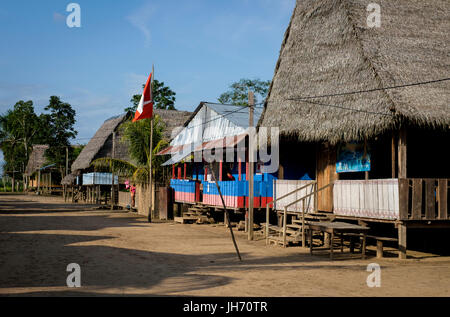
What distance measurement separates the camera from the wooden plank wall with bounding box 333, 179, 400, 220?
34.9 feet

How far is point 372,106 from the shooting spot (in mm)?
10977

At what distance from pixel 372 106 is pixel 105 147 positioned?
28497 millimetres

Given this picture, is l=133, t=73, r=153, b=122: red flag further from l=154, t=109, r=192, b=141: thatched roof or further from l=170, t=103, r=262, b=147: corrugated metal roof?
l=154, t=109, r=192, b=141: thatched roof

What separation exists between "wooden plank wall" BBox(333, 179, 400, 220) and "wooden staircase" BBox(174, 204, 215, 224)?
836cm

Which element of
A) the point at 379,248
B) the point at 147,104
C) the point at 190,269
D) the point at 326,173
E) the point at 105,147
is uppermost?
the point at 147,104

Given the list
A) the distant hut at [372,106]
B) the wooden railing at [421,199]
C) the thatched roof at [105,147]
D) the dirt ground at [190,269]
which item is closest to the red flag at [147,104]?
the distant hut at [372,106]

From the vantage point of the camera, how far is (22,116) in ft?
195

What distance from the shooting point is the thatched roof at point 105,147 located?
35353 mm

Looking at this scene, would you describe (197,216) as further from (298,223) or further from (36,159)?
(36,159)

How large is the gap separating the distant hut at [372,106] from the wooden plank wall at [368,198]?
3 centimetres

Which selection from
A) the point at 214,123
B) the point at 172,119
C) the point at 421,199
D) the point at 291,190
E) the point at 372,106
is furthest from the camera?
the point at 172,119

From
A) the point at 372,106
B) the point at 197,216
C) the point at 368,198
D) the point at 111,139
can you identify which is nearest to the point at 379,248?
the point at 368,198

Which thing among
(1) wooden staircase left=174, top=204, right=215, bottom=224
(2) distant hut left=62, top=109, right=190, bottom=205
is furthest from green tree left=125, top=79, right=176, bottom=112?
(1) wooden staircase left=174, top=204, right=215, bottom=224
